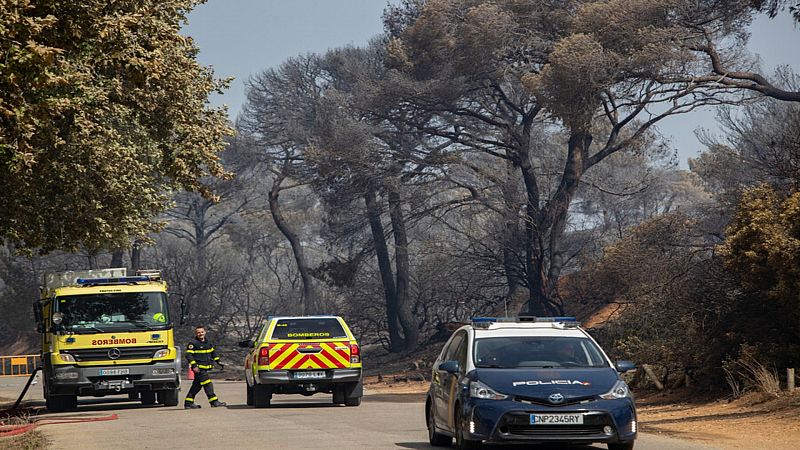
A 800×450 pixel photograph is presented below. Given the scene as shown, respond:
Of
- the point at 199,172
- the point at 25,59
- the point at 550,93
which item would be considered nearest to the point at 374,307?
the point at 550,93

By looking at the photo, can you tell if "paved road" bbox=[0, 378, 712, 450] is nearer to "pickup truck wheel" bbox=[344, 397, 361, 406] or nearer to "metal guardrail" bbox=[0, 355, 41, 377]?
"pickup truck wheel" bbox=[344, 397, 361, 406]

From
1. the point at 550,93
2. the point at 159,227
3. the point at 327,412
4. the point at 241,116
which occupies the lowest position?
the point at 327,412

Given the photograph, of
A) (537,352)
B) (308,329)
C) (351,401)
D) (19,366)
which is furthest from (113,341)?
(19,366)

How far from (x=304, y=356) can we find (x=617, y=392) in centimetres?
1185

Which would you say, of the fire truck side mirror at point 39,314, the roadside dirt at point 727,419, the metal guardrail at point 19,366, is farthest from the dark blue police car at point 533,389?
the metal guardrail at point 19,366

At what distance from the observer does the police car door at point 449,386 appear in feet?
47.7

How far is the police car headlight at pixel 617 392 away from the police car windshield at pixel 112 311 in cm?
1465

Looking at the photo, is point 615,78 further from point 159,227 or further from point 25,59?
point 25,59

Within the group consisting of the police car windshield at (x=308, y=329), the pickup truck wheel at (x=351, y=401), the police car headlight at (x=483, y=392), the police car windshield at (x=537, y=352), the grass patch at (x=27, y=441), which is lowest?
the pickup truck wheel at (x=351, y=401)

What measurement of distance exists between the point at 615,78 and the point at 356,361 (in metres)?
16.7

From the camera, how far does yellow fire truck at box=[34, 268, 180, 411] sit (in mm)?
25656

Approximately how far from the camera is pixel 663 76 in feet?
126

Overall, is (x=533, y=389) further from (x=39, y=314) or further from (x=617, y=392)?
(x=39, y=314)

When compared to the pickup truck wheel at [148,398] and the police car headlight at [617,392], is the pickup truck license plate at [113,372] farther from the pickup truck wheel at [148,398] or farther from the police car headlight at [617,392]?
the police car headlight at [617,392]
